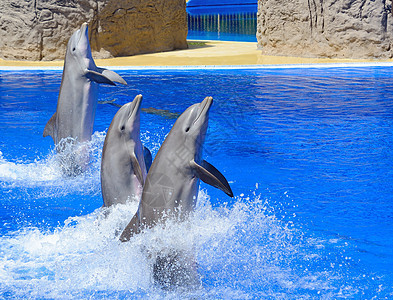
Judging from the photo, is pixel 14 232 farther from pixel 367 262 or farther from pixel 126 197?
pixel 367 262

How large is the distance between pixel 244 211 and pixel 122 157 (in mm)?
1326

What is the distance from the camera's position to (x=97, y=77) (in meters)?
5.29

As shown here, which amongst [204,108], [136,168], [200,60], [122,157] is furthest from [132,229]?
[200,60]

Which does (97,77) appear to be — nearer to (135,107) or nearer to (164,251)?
(135,107)

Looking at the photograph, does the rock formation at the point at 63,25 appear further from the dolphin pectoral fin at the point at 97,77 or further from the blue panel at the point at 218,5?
the blue panel at the point at 218,5

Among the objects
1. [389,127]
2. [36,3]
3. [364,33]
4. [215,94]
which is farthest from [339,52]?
[36,3]

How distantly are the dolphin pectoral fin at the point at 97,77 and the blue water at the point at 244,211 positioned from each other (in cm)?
91

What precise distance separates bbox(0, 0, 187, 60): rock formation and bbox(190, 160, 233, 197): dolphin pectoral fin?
11.9 m

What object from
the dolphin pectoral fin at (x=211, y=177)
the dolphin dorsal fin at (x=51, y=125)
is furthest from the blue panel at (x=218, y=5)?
the dolphin pectoral fin at (x=211, y=177)

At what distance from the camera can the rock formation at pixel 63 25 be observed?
14102 mm

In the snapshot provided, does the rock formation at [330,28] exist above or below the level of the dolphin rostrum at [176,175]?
above

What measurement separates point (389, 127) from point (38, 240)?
5.24 meters

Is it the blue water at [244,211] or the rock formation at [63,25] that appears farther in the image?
the rock formation at [63,25]

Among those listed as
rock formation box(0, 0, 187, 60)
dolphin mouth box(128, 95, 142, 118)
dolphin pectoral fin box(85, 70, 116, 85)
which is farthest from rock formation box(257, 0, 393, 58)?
dolphin mouth box(128, 95, 142, 118)
